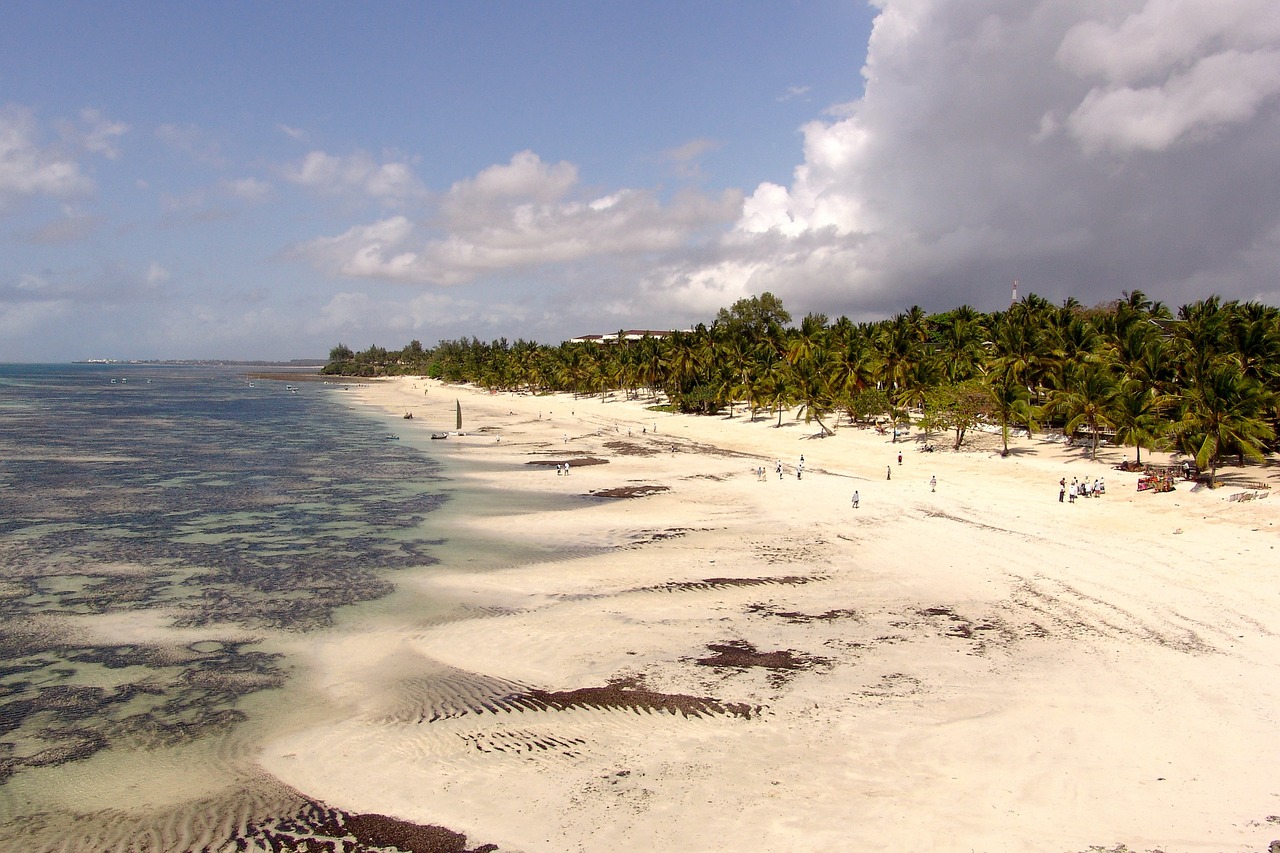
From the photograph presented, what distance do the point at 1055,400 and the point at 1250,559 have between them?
24.4 m

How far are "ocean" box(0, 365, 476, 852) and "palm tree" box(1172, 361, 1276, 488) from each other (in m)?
31.5

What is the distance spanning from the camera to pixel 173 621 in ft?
59.1

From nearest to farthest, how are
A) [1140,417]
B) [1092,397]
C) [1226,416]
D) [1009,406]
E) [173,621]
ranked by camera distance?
[173,621]
[1226,416]
[1140,417]
[1092,397]
[1009,406]

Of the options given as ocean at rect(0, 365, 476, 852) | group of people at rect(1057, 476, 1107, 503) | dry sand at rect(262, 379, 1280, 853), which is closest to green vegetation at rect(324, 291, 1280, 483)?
group of people at rect(1057, 476, 1107, 503)

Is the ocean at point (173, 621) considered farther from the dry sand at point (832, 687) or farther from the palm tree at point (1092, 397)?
the palm tree at point (1092, 397)

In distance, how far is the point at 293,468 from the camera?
1735 inches

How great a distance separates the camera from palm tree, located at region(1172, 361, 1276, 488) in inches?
1171

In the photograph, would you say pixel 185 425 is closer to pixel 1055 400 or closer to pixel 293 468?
pixel 293 468

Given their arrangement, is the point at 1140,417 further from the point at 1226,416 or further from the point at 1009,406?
the point at 1009,406

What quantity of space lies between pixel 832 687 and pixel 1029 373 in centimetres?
4410

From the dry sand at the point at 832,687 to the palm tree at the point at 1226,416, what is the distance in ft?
10.6

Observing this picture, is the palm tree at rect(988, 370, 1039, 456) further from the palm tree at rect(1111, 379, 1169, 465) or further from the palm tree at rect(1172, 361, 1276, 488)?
the palm tree at rect(1172, 361, 1276, 488)

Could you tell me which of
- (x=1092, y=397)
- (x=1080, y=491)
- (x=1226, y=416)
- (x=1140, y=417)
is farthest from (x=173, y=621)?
(x=1092, y=397)

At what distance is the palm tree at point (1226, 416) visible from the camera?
2973cm
